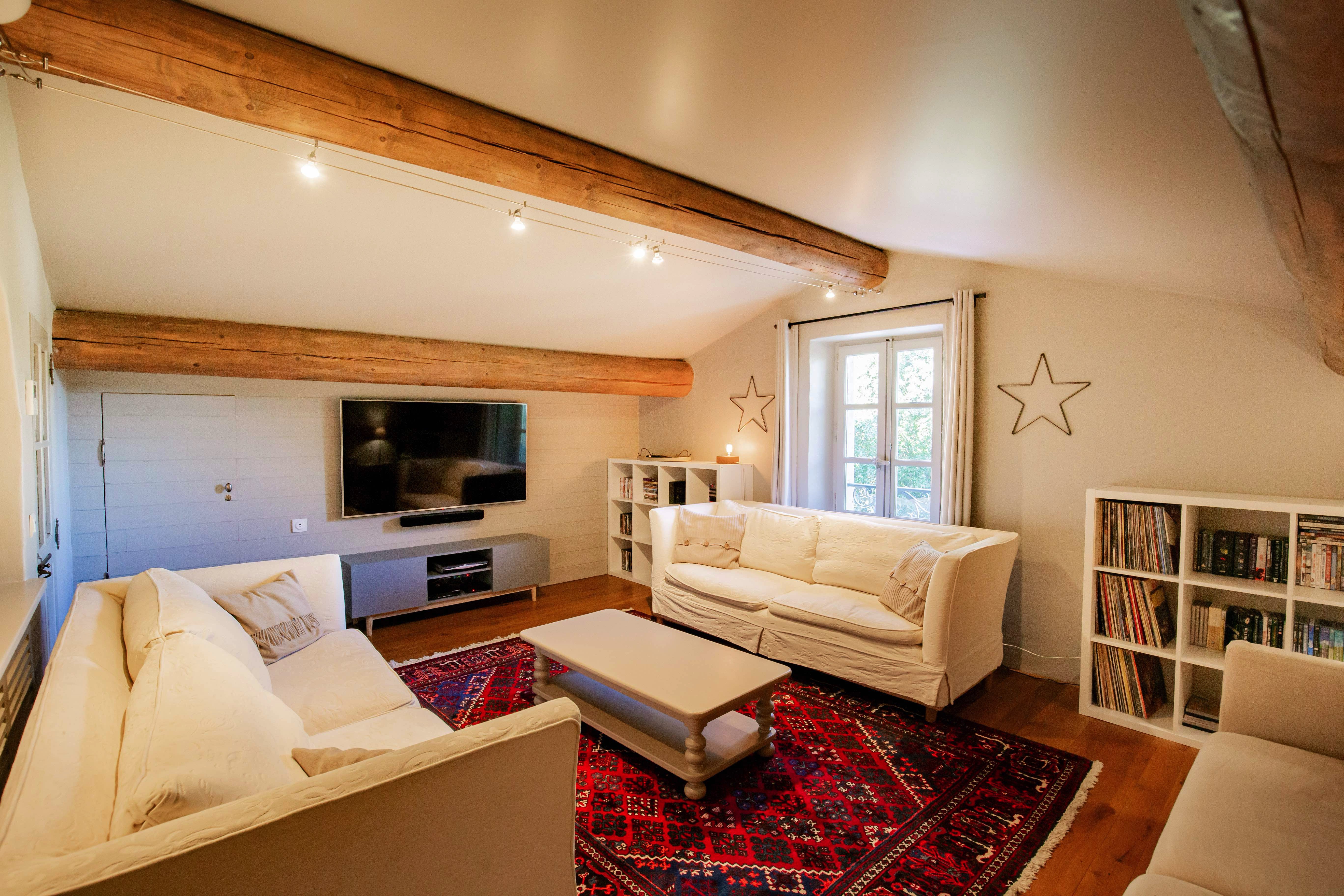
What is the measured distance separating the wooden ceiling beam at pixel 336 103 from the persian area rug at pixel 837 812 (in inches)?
92.5

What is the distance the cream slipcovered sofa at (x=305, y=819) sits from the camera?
1.02 m

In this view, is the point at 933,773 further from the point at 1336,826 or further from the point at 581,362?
the point at 581,362

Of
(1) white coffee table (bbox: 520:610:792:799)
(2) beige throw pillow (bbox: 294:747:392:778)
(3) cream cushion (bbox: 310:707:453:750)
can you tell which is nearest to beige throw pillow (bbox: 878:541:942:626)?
(1) white coffee table (bbox: 520:610:792:799)

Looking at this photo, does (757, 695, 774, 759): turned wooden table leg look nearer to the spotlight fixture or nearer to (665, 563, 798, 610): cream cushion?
(665, 563, 798, 610): cream cushion

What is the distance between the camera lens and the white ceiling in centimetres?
131

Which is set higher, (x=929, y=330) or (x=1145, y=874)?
(x=929, y=330)

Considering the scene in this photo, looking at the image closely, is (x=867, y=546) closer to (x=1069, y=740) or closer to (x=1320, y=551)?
(x=1069, y=740)

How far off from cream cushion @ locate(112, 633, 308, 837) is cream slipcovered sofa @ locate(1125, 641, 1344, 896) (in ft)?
6.33

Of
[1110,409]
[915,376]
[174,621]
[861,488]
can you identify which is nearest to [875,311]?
[915,376]

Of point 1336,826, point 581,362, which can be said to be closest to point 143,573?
point 581,362

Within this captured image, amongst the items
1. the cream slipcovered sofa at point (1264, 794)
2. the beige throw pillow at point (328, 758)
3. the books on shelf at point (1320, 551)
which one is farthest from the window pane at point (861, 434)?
the beige throw pillow at point (328, 758)

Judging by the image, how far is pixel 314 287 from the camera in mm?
3436

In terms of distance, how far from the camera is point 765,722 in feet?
9.07

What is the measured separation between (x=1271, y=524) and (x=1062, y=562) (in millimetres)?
921
